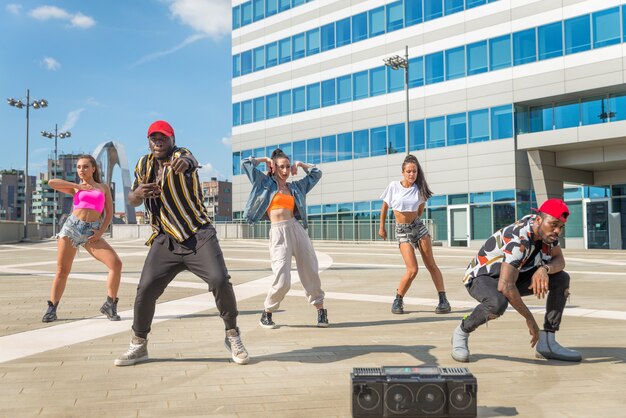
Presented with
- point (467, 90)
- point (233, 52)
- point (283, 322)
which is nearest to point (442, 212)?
point (467, 90)

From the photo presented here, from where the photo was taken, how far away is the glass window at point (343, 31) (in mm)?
38562

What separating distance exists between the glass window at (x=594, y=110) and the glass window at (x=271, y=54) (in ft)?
73.1

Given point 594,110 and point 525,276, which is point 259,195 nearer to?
point 525,276

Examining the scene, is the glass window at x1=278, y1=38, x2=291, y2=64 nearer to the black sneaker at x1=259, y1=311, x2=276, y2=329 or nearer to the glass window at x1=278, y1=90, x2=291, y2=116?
the glass window at x1=278, y1=90, x2=291, y2=116

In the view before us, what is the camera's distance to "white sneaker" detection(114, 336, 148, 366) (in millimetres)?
4520

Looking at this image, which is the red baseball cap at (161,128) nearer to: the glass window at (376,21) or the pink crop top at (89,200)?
the pink crop top at (89,200)

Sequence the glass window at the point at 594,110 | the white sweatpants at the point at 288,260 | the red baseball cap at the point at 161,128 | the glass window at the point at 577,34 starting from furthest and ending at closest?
the glass window at the point at 577,34 < the glass window at the point at 594,110 < the white sweatpants at the point at 288,260 < the red baseball cap at the point at 161,128

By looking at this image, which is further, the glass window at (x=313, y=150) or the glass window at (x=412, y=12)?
the glass window at (x=313, y=150)

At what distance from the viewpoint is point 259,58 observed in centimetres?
4444

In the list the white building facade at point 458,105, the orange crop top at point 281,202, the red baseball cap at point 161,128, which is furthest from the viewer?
the white building facade at point 458,105

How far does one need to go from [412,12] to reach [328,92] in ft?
25.4

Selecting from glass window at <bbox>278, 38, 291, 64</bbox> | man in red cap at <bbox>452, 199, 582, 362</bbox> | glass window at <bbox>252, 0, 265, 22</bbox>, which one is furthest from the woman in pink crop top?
glass window at <bbox>252, 0, 265, 22</bbox>

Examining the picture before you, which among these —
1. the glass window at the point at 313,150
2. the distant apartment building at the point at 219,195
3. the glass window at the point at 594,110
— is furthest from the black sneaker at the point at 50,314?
the distant apartment building at the point at 219,195

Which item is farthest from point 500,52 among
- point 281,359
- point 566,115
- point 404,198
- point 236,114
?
point 281,359
